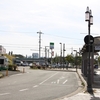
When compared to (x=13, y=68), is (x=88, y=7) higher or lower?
higher

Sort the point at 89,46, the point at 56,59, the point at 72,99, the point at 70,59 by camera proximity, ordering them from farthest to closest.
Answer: the point at 56,59
the point at 70,59
the point at 89,46
the point at 72,99

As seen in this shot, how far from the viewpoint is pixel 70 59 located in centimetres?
10881

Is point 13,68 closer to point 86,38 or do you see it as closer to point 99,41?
point 99,41

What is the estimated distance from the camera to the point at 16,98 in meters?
13.7

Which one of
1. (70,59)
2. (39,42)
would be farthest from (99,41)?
(70,59)

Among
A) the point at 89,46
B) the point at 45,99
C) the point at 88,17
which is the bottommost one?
the point at 45,99

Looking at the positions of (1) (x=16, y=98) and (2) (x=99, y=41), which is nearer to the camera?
(1) (x=16, y=98)

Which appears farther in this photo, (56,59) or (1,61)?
(56,59)

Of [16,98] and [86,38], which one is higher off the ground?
[86,38]

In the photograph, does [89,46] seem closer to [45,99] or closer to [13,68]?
[45,99]

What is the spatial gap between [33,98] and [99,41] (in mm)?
11751

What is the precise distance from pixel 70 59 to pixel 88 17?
91.7 meters

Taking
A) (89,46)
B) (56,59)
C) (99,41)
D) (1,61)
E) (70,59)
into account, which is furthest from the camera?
(56,59)

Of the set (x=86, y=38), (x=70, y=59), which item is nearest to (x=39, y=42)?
(x=70, y=59)
